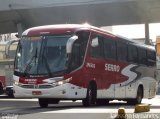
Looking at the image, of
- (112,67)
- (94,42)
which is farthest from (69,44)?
(112,67)

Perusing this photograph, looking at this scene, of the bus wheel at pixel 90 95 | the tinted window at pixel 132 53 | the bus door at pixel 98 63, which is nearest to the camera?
the bus wheel at pixel 90 95

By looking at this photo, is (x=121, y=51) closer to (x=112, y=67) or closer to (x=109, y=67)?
(x=112, y=67)

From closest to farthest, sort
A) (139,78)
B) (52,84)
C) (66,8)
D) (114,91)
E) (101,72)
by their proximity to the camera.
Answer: (52,84)
(101,72)
(114,91)
(139,78)
(66,8)

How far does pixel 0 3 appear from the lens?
44.3 m

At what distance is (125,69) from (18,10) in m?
22.8

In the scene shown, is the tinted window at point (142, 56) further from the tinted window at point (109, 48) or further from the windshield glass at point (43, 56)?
the windshield glass at point (43, 56)

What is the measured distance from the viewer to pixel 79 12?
44.0 meters

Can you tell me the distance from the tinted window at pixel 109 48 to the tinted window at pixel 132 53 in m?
2.21

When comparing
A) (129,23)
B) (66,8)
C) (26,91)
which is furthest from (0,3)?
(26,91)

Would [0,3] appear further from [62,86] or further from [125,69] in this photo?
[62,86]

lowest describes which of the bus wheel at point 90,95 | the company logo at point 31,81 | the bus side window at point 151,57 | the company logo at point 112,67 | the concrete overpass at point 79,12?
the bus wheel at point 90,95

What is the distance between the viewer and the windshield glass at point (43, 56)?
18.9 metres

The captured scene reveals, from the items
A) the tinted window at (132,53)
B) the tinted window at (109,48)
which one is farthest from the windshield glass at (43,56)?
the tinted window at (132,53)

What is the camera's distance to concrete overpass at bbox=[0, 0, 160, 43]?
41.0 meters
